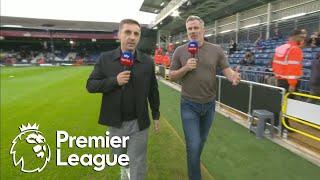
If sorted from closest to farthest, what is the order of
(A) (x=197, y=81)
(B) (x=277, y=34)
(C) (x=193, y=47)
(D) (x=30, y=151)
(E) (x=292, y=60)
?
1. (C) (x=193, y=47)
2. (A) (x=197, y=81)
3. (D) (x=30, y=151)
4. (E) (x=292, y=60)
5. (B) (x=277, y=34)

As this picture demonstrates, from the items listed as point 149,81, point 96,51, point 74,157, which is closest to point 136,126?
point 149,81

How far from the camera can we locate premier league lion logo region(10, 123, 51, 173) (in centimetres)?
536

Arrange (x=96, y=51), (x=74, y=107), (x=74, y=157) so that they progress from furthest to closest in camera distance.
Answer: (x=96, y=51) < (x=74, y=107) < (x=74, y=157)

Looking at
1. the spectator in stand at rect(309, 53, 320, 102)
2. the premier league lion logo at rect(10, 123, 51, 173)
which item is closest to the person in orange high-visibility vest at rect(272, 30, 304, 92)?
the spectator in stand at rect(309, 53, 320, 102)

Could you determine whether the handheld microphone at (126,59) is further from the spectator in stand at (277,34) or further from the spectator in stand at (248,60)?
the spectator in stand at (277,34)

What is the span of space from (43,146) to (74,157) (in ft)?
3.74

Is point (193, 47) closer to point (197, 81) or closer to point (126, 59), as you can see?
point (197, 81)

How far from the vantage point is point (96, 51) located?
70.9m

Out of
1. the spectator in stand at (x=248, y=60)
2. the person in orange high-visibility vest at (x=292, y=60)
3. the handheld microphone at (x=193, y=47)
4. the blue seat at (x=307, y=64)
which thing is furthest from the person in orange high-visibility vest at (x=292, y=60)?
the spectator in stand at (x=248, y=60)

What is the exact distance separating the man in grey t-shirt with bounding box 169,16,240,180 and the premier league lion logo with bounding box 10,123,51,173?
258cm

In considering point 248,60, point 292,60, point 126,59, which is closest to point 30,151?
point 126,59

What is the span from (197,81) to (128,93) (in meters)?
1.09

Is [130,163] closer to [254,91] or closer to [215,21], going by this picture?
[254,91]

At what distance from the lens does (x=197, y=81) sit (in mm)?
4051
